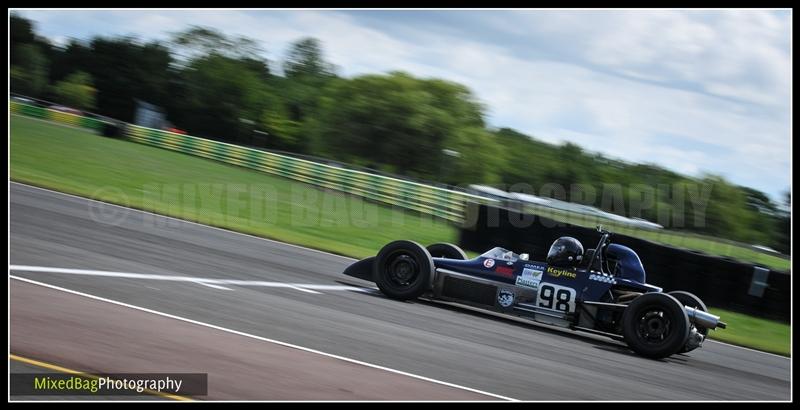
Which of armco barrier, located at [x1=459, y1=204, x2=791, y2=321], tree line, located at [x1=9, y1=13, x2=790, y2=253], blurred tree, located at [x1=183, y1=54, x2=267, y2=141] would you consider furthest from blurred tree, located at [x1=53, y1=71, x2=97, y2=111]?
armco barrier, located at [x1=459, y1=204, x2=791, y2=321]

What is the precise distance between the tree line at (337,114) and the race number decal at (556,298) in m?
29.5

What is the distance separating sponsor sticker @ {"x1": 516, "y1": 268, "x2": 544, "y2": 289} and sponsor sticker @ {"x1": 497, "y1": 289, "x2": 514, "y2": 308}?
18 centimetres

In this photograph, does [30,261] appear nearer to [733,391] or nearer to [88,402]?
[88,402]

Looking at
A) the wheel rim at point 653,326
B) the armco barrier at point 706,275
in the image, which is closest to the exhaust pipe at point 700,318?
the wheel rim at point 653,326

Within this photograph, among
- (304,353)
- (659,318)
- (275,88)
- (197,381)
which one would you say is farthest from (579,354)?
(275,88)

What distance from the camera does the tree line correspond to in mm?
56531

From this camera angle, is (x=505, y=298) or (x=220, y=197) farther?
(x=220, y=197)

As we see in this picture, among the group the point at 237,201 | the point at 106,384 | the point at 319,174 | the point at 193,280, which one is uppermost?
the point at 319,174

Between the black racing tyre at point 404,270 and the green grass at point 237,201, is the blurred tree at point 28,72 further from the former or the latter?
the black racing tyre at point 404,270

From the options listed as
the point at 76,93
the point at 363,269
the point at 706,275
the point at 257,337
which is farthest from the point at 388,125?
the point at 257,337

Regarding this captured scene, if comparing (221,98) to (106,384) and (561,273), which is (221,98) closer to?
(561,273)

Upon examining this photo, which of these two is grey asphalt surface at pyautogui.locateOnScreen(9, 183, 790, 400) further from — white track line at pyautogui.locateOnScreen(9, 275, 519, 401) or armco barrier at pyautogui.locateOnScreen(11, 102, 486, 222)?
armco barrier at pyautogui.locateOnScreen(11, 102, 486, 222)

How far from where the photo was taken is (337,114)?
191ft

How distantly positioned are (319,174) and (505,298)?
23.8 m
